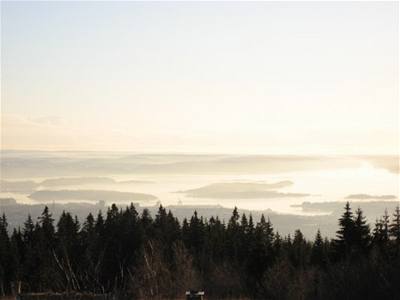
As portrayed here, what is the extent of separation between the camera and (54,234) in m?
84.5

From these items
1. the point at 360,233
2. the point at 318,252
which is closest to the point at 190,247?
the point at 318,252

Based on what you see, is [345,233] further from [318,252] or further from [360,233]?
[318,252]

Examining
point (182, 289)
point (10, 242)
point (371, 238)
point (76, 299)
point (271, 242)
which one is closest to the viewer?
point (76, 299)

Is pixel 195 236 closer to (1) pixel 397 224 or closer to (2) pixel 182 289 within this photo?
(1) pixel 397 224

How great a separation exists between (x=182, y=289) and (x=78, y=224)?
56.6 meters

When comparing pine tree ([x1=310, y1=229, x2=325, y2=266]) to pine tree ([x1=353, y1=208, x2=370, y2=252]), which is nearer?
pine tree ([x1=353, y1=208, x2=370, y2=252])

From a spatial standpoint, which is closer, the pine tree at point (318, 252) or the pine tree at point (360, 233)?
the pine tree at point (360, 233)

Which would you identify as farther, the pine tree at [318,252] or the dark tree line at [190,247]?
the pine tree at [318,252]

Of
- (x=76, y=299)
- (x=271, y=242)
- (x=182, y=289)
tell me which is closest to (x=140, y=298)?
(x=76, y=299)

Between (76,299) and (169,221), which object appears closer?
(76,299)

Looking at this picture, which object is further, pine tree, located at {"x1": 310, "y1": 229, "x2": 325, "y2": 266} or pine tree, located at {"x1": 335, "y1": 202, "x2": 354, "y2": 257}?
pine tree, located at {"x1": 310, "y1": 229, "x2": 325, "y2": 266}

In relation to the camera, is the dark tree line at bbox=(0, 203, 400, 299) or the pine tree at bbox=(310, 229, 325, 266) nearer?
the dark tree line at bbox=(0, 203, 400, 299)

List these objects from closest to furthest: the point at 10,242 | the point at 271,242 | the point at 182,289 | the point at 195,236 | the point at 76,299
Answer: the point at 76,299 < the point at 182,289 < the point at 271,242 < the point at 10,242 < the point at 195,236

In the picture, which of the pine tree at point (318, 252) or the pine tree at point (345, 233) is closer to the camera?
the pine tree at point (345, 233)
